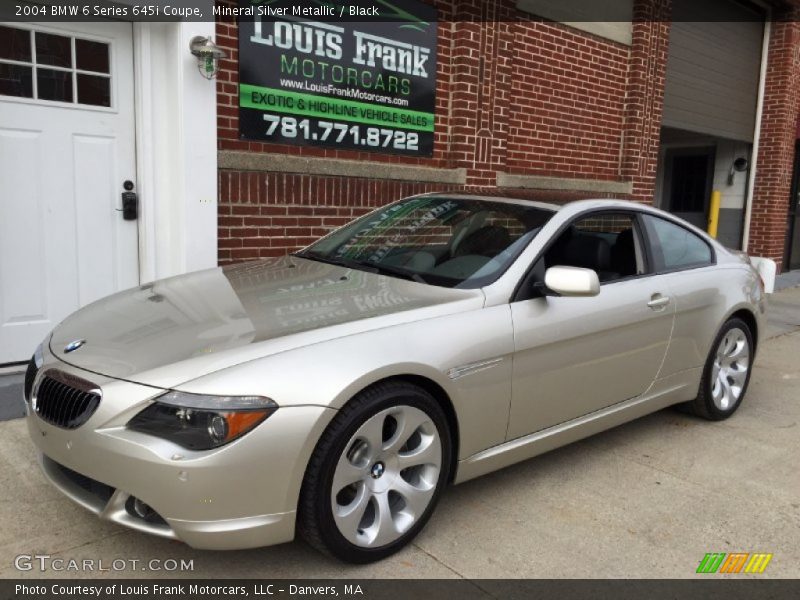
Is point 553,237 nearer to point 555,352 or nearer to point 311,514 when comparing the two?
point 555,352

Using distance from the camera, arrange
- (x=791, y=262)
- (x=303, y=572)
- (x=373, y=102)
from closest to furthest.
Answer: (x=303, y=572) → (x=373, y=102) → (x=791, y=262)

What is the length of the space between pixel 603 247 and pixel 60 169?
3623mm

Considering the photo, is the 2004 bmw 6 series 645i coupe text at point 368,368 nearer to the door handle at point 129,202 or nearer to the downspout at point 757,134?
the door handle at point 129,202

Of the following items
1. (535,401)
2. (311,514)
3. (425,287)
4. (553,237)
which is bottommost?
(311,514)

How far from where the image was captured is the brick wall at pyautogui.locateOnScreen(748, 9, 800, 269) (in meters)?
11.5

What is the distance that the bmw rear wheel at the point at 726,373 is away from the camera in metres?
4.53

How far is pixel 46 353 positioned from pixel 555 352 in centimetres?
222

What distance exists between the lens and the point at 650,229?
4.20 m

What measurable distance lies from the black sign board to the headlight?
11.8 ft

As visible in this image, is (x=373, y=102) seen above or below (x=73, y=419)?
above

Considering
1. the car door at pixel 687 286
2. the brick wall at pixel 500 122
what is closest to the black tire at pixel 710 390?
the car door at pixel 687 286

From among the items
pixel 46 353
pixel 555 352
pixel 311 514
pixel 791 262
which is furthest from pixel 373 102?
pixel 791 262

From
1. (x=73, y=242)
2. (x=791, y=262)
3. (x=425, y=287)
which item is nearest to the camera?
(x=425, y=287)

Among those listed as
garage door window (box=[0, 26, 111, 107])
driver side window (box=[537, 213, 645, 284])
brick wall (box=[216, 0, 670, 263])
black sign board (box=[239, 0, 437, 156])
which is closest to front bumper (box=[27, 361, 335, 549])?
driver side window (box=[537, 213, 645, 284])
